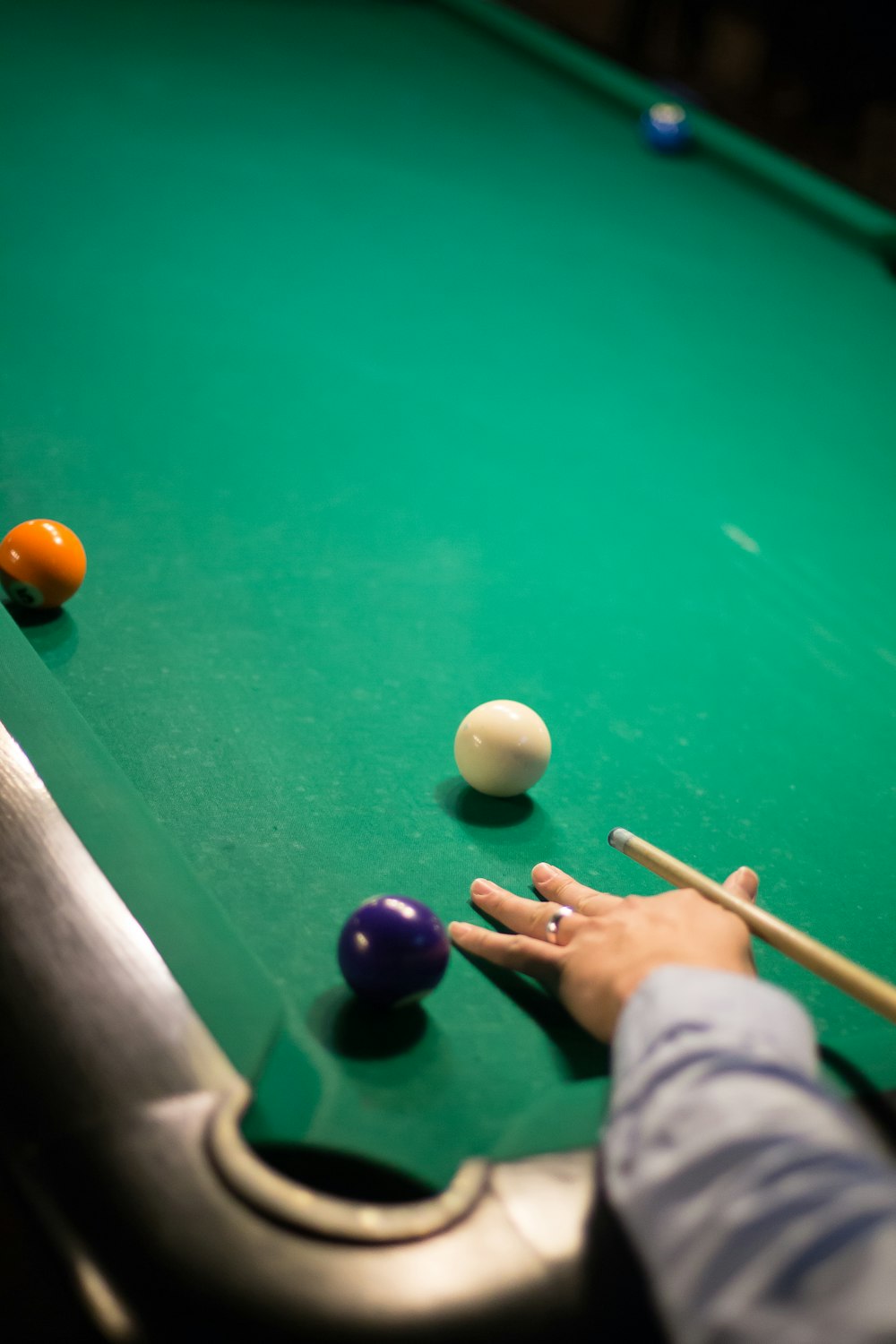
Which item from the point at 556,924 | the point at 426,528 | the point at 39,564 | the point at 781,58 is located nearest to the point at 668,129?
the point at 426,528

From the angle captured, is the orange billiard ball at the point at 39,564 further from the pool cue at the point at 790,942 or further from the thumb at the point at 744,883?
the thumb at the point at 744,883

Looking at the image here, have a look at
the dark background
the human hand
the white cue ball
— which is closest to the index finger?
the human hand

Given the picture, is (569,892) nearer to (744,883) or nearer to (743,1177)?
(744,883)

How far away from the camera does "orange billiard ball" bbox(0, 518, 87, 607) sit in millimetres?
1798

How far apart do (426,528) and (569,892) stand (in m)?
0.98

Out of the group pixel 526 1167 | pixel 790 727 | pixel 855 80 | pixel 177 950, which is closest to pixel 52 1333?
pixel 177 950

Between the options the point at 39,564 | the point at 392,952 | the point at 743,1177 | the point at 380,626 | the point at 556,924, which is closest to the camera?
the point at 743,1177

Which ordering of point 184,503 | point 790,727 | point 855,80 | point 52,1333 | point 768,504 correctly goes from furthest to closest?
point 855,80 → point 768,504 → point 184,503 → point 790,727 → point 52,1333

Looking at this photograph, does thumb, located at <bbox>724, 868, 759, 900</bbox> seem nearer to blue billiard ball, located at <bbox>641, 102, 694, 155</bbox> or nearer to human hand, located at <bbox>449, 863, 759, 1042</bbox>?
human hand, located at <bbox>449, 863, 759, 1042</bbox>

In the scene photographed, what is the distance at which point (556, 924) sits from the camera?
1.37 meters

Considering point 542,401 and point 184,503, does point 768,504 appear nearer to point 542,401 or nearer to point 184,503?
point 542,401

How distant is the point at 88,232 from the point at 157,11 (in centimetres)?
230

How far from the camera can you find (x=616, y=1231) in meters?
0.93

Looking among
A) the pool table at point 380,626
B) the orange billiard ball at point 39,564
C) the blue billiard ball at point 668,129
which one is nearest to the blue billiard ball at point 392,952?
the pool table at point 380,626
